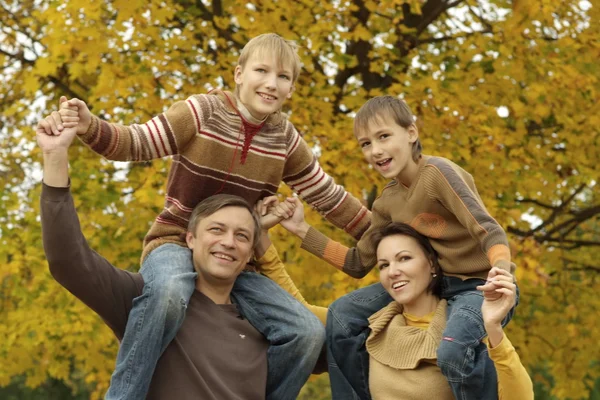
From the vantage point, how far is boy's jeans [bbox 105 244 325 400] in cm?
359

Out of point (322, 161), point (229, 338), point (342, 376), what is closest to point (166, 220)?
point (229, 338)

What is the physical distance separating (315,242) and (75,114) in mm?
1413

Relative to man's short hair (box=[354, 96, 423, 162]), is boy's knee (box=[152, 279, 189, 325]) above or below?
below

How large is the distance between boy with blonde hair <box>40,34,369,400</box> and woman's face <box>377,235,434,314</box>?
374mm

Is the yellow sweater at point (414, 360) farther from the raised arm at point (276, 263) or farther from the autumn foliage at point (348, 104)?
the autumn foliage at point (348, 104)

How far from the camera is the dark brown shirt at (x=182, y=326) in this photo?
3.48m

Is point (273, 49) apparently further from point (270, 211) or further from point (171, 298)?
point (171, 298)

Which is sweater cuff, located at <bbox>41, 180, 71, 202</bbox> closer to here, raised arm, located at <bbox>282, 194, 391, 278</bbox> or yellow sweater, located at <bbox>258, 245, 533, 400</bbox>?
raised arm, located at <bbox>282, 194, 391, 278</bbox>

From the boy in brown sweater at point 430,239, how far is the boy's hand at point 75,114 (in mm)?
1205

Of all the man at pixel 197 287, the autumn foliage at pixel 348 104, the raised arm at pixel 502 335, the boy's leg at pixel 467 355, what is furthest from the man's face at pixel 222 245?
the autumn foliage at pixel 348 104

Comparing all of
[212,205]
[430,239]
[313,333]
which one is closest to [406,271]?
[430,239]

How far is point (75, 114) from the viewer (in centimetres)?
350

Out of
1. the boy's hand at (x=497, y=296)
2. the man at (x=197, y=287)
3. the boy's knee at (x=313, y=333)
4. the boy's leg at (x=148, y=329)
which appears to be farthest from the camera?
the boy's knee at (x=313, y=333)

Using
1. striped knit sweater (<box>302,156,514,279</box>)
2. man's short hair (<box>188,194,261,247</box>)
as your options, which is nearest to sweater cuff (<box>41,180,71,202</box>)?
man's short hair (<box>188,194,261,247</box>)
